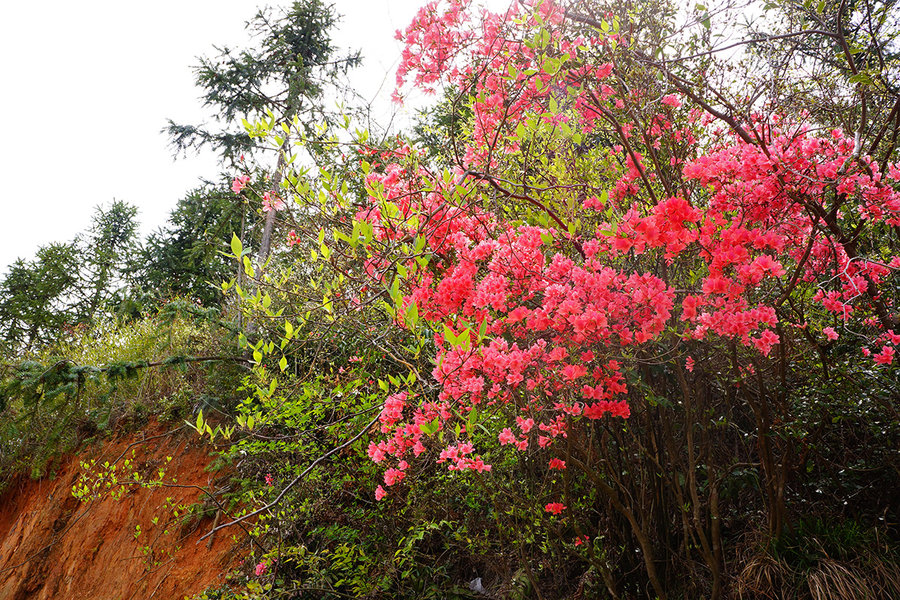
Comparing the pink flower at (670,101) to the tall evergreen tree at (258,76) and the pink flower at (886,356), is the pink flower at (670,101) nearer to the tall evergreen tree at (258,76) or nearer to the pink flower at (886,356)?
the pink flower at (886,356)

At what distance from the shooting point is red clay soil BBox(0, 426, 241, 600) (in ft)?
15.9

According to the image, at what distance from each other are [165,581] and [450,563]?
9.32ft

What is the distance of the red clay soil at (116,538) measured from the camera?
4840mm

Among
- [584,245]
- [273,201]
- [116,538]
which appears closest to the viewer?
[584,245]

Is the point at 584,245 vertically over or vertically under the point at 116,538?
over

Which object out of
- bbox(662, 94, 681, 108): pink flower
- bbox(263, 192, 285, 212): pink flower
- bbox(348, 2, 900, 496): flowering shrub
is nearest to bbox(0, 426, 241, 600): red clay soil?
bbox(263, 192, 285, 212): pink flower

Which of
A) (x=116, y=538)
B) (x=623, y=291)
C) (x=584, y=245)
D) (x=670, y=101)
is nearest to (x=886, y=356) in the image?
(x=623, y=291)

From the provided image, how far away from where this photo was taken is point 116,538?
5.52m

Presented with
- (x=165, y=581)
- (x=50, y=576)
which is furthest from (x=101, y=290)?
(x=165, y=581)

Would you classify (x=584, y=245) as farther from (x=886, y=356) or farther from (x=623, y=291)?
(x=886, y=356)

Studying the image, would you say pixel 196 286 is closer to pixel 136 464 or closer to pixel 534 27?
pixel 136 464

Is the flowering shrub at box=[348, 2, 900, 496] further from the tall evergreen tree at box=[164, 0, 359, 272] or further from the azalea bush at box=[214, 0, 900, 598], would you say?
the tall evergreen tree at box=[164, 0, 359, 272]

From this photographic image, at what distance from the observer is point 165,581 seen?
478 centimetres

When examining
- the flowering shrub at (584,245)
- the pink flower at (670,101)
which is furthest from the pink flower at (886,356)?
the pink flower at (670,101)
